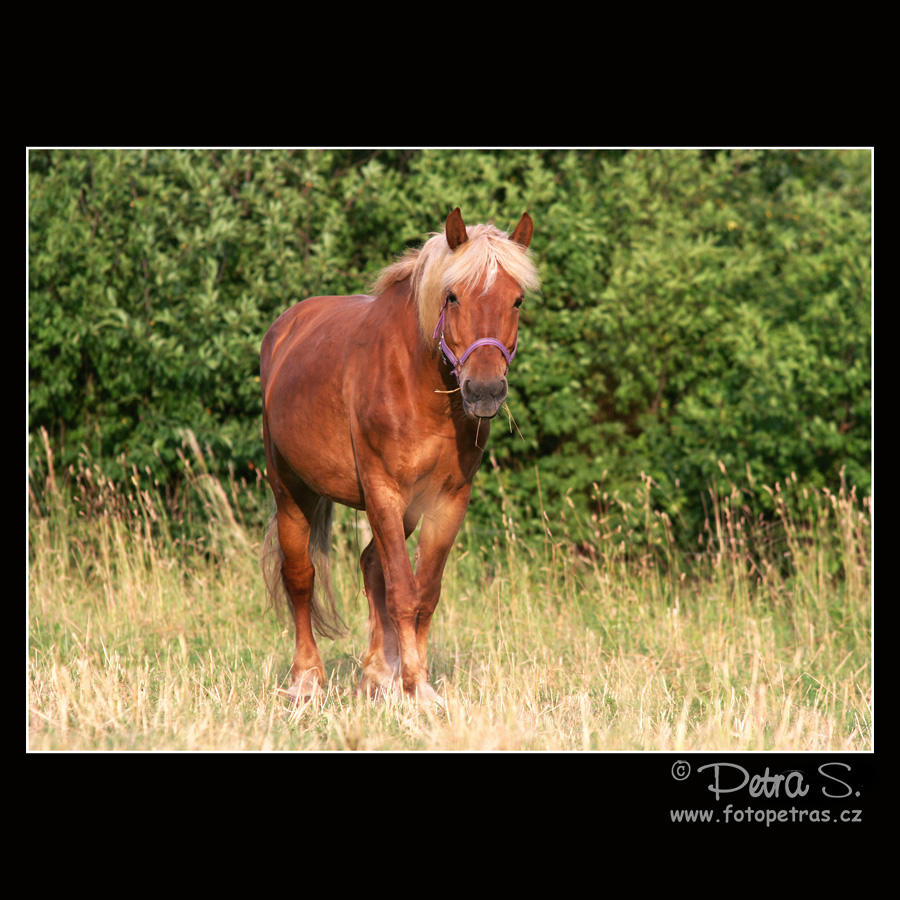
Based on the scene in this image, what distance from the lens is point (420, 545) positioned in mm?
4723

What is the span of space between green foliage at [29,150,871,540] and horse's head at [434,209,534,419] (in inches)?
145

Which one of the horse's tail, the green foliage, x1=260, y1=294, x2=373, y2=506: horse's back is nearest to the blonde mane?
x1=260, y1=294, x2=373, y2=506: horse's back

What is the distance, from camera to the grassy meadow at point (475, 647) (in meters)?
4.41

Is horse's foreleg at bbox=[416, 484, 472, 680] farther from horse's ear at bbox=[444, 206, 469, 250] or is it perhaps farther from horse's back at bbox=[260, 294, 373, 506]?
horse's ear at bbox=[444, 206, 469, 250]

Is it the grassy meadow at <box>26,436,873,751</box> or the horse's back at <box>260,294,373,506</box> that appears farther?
the horse's back at <box>260,294,373,506</box>

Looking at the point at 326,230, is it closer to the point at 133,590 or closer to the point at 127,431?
the point at 127,431

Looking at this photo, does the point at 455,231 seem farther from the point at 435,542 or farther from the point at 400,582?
the point at 400,582

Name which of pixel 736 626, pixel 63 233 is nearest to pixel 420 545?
pixel 736 626

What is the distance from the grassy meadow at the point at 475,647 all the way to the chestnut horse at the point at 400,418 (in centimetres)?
36

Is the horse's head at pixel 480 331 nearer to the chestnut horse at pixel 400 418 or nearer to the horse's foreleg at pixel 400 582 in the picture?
the chestnut horse at pixel 400 418

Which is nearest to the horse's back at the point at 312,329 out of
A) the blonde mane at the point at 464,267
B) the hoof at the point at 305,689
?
the blonde mane at the point at 464,267

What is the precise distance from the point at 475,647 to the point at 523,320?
3.48 m

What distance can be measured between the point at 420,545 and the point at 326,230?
431 cm

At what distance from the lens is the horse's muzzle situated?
12.8 feet
